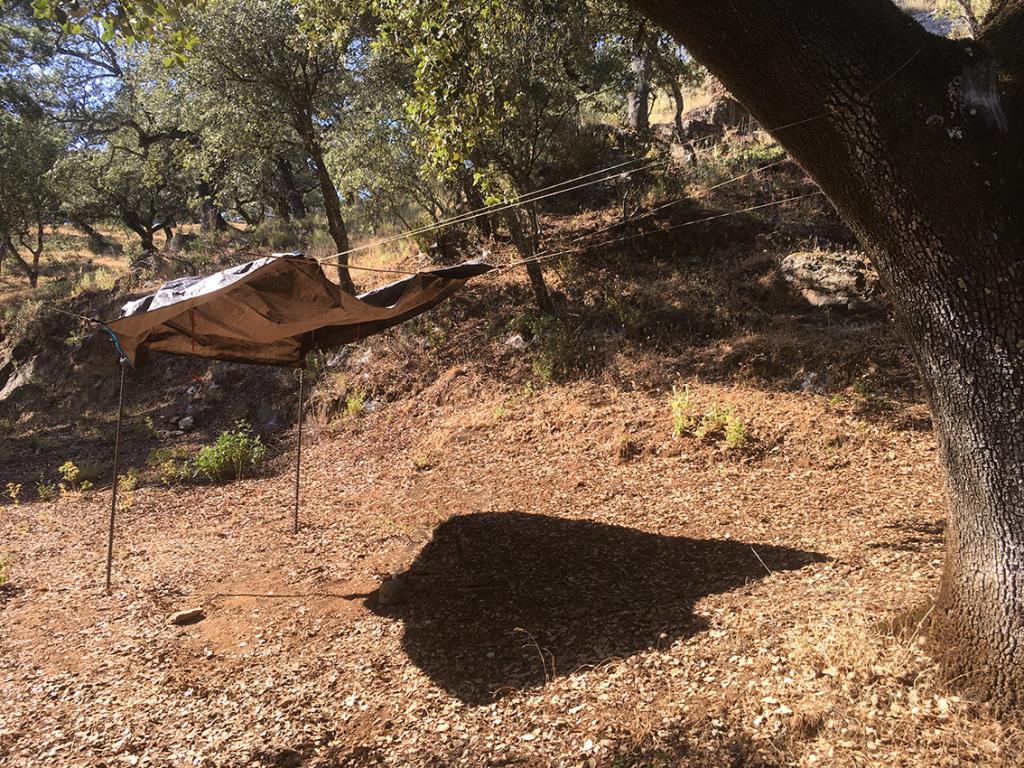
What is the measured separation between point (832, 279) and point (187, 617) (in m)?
9.75

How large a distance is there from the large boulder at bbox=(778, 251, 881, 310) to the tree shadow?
606 cm

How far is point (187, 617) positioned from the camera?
5176 millimetres

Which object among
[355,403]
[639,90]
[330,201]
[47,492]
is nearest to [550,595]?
[355,403]

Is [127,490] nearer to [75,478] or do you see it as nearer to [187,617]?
[75,478]

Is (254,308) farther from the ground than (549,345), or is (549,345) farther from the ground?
(254,308)

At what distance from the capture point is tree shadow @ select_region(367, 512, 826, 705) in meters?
3.94

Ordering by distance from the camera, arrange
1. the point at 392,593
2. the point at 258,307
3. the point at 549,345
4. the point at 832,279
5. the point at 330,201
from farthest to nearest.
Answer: the point at 330,201, the point at 549,345, the point at 832,279, the point at 258,307, the point at 392,593

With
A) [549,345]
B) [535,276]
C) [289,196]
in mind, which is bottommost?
[549,345]

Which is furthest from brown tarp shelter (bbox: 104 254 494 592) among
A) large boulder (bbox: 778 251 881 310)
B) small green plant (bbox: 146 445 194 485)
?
large boulder (bbox: 778 251 881 310)

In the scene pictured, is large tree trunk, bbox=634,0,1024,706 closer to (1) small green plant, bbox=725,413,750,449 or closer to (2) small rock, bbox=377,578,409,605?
(2) small rock, bbox=377,578,409,605

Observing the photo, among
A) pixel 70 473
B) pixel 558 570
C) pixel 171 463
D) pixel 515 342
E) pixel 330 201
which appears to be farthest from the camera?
pixel 330 201

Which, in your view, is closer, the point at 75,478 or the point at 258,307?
the point at 258,307

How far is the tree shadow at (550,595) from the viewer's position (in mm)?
3936

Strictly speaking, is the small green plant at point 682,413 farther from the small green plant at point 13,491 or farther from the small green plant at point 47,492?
the small green plant at point 13,491
